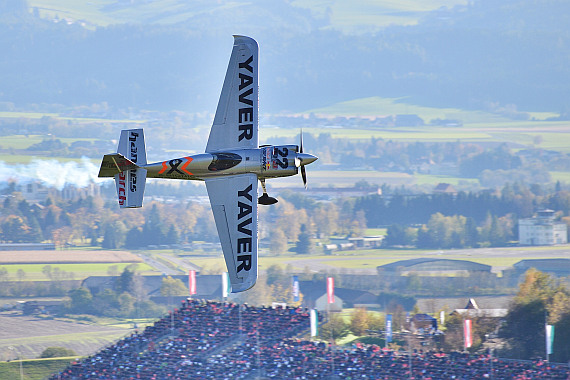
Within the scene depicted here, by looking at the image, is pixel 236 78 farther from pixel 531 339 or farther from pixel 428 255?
pixel 428 255

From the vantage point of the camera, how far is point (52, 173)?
405ft

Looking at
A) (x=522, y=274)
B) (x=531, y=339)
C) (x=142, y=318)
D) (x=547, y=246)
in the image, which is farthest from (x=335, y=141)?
(x=531, y=339)

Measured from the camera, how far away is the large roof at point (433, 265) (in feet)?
348

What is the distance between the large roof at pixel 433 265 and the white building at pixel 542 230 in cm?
1897

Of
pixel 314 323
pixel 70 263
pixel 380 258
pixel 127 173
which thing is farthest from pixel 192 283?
pixel 127 173

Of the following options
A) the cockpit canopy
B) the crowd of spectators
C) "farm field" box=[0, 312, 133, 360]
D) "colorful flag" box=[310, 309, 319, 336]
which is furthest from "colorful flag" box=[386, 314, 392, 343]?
the cockpit canopy

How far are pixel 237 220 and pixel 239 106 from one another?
452cm

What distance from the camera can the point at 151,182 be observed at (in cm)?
13550

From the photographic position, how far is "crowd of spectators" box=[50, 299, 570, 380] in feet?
184

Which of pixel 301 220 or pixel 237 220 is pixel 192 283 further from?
pixel 237 220

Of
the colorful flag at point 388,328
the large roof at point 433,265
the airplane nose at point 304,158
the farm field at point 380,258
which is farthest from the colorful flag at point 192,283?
the airplane nose at point 304,158

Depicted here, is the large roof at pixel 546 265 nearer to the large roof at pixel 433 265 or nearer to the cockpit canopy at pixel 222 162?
the large roof at pixel 433 265

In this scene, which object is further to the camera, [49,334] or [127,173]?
[49,334]

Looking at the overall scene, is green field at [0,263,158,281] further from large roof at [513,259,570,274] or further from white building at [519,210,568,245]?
white building at [519,210,568,245]
